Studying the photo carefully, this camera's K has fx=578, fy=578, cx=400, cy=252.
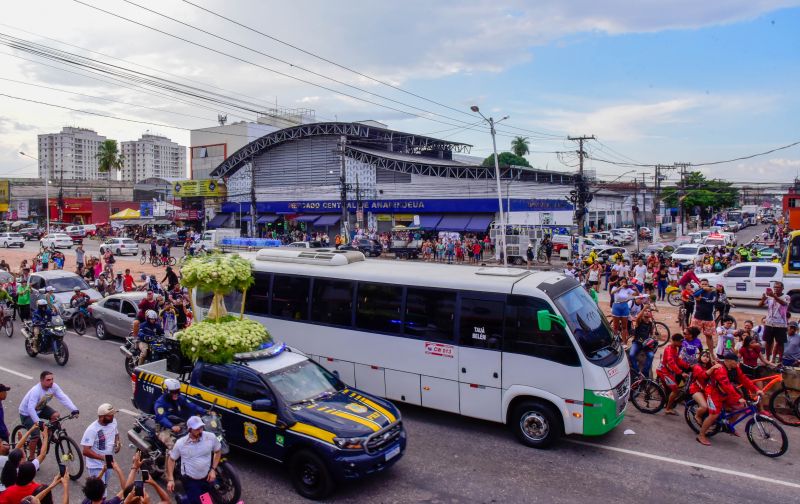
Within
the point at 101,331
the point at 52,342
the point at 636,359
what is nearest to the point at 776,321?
the point at 636,359

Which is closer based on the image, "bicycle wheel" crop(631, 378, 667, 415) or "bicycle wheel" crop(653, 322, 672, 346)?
"bicycle wheel" crop(631, 378, 667, 415)

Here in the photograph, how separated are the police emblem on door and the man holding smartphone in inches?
456

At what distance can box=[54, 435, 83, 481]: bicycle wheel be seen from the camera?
8229 mm

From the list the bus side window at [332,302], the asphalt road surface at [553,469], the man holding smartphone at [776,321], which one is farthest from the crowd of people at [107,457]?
the man holding smartphone at [776,321]

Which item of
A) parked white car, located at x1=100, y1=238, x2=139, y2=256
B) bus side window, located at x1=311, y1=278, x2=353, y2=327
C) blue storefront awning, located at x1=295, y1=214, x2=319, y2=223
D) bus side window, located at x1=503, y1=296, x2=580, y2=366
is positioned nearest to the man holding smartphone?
bus side window, located at x1=503, y1=296, x2=580, y2=366

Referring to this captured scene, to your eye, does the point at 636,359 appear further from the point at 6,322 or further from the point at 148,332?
the point at 6,322

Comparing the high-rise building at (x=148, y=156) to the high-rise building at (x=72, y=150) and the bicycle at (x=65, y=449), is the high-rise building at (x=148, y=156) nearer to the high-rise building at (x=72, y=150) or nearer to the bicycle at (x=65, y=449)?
the high-rise building at (x=72, y=150)

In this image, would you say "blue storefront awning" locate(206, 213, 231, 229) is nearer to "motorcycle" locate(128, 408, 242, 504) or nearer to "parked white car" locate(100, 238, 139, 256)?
"parked white car" locate(100, 238, 139, 256)

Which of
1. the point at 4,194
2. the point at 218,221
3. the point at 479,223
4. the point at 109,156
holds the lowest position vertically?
the point at 479,223

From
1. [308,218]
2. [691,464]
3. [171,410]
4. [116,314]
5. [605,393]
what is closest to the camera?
[171,410]

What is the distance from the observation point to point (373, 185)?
52.9 metres

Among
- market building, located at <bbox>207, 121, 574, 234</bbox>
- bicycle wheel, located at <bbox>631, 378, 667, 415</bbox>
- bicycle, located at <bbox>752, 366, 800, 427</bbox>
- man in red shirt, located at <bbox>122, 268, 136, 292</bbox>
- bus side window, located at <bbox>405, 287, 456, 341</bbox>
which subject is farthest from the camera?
market building, located at <bbox>207, 121, 574, 234</bbox>

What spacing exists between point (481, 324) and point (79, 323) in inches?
539

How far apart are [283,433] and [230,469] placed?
85 cm
